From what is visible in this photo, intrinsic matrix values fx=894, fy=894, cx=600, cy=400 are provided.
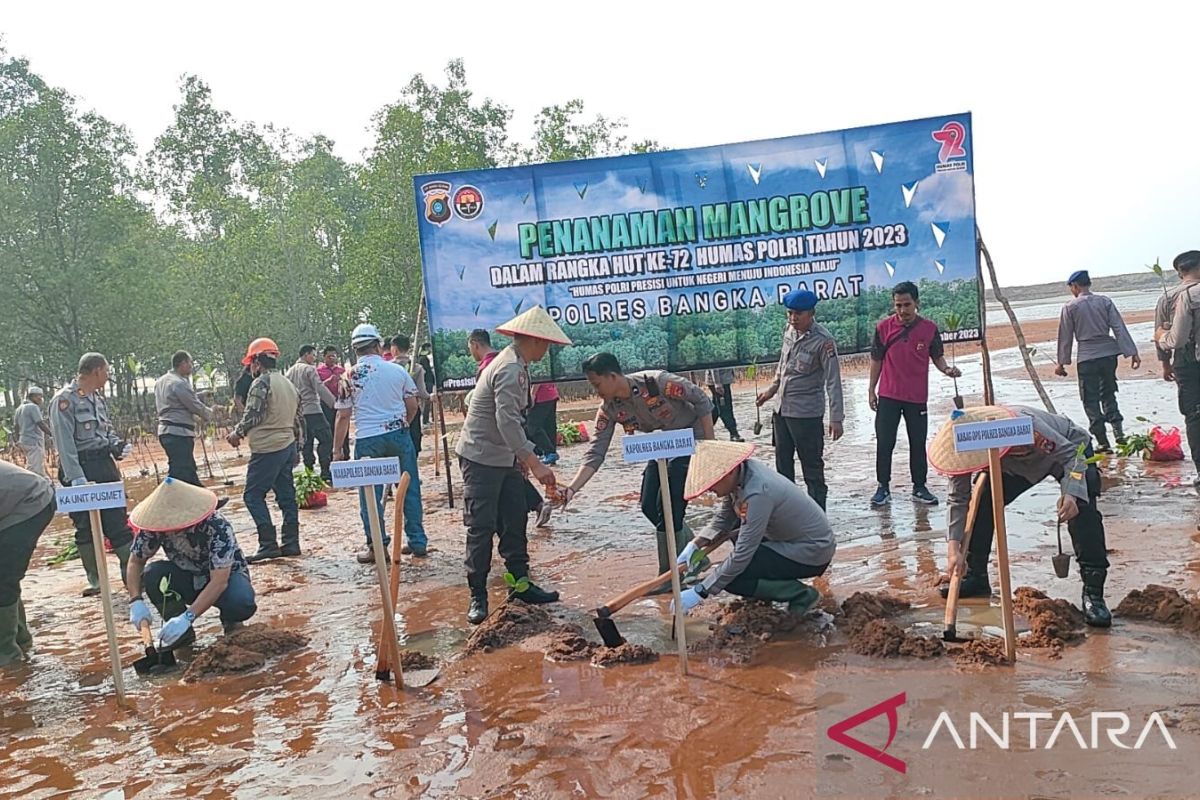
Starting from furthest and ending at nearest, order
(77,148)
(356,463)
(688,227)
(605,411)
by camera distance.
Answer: (77,148) → (688,227) → (605,411) → (356,463)

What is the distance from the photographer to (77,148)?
23.8 meters

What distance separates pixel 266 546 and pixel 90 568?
4.24ft

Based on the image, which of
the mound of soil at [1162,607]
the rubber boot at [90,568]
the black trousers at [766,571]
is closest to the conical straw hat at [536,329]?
the black trousers at [766,571]

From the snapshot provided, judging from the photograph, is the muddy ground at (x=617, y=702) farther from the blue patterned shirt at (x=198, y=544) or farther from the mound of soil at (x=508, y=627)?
the blue patterned shirt at (x=198, y=544)

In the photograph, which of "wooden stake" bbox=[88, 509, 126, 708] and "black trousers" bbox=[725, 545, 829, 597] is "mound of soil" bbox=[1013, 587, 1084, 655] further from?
"wooden stake" bbox=[88, 509, 126, 708]

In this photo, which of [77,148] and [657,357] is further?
[77,148]

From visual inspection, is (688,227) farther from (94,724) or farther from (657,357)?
(94,724)

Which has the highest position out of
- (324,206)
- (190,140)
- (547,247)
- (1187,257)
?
(190,140)

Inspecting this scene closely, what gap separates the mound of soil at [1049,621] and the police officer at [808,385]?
6.89ft

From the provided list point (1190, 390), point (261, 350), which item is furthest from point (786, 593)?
point (261, 350)

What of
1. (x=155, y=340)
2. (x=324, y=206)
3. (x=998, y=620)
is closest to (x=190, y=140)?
(x=324, y=206)

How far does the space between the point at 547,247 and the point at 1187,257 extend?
505 cm

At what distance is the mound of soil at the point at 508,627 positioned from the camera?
4828mm

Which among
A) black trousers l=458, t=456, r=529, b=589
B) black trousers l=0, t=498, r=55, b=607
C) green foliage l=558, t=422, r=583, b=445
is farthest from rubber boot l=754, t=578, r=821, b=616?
green foliage l=558, t=422, r=583, b=445
